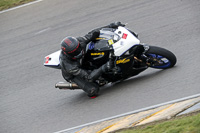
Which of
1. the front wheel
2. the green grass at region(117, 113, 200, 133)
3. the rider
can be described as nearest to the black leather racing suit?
the rider

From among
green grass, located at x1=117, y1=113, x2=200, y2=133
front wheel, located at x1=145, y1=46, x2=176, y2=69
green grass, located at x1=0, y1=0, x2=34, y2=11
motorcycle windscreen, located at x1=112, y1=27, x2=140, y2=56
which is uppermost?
green grass, located at x1=0, y1=0, x2=34, y2=11

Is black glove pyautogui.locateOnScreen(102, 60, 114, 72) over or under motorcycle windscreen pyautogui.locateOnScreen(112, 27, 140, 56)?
under

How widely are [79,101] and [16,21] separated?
6.22 metres

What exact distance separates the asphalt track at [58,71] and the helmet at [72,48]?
1.19 metres

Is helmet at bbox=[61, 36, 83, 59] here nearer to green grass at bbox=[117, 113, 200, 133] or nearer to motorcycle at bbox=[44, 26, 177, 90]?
motorcycle at bbox=[44, 26, 177, 90]

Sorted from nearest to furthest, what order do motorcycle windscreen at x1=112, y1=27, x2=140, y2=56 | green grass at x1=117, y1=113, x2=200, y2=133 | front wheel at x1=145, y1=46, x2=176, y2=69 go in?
green grass at x1=117, y1=113, x2=200, y2=133
motorcycle windscreen at x1=112, y1=27, x2=140, y2=56
front wheel at x1=145, y1=46, x2=176, y2=69

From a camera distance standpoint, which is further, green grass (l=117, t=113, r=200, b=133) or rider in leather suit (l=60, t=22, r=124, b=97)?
rider in leather suit (l=60, t=22, r=124, b=97)

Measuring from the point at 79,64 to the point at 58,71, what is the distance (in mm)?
2138

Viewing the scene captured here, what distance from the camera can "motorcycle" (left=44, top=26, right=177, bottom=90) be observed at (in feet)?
24.3

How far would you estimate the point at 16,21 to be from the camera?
1351 centimetres

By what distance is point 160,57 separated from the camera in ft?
25.0

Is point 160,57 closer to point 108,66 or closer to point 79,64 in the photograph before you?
point 108,66

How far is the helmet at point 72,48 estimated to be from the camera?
7.37 m

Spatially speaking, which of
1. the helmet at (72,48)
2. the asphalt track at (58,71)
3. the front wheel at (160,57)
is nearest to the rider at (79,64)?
the helmet at (72,48)
